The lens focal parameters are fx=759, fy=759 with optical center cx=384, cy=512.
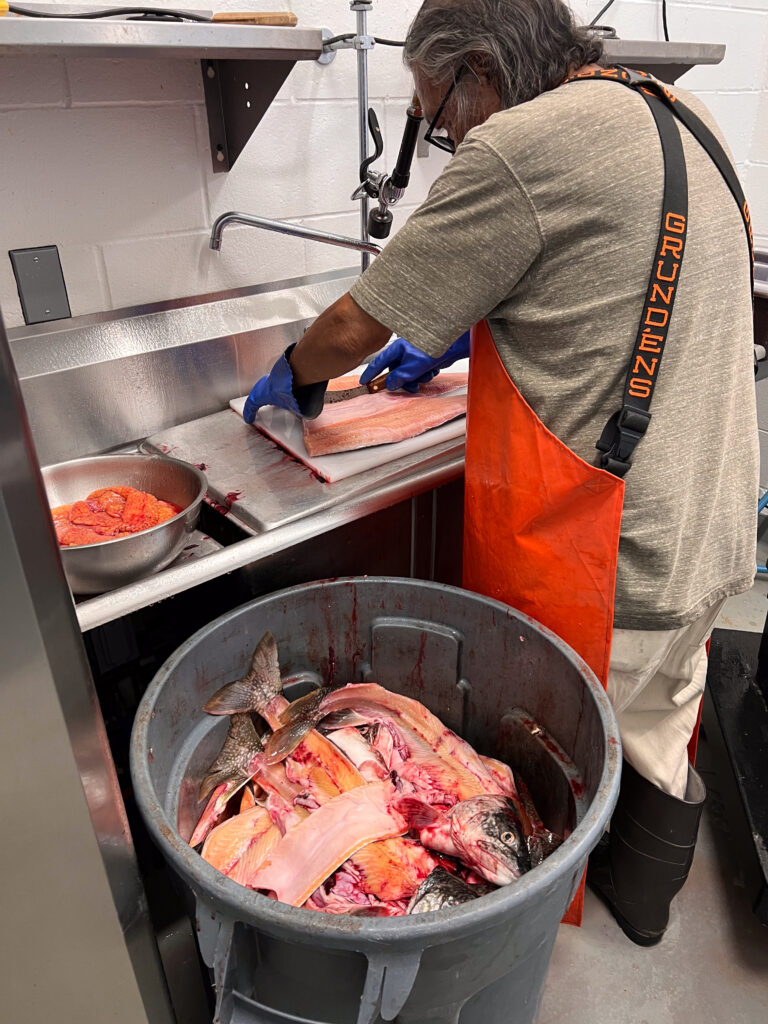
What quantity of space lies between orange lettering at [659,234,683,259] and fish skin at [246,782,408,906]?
35.6 inches

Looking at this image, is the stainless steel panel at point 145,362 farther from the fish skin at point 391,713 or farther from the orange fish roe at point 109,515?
the fish skin at point 391,713

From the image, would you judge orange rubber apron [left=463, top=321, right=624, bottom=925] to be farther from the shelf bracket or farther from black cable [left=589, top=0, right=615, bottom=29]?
black cable [left=589, top=0, right=615, bottom=29]

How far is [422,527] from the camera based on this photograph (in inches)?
70.3

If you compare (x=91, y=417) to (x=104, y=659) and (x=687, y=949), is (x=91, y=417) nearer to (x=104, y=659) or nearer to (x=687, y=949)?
(x=104, y=659)

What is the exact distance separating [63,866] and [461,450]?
1027 mm

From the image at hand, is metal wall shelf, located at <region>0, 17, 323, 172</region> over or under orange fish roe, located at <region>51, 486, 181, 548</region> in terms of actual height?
over

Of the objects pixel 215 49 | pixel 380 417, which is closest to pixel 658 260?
pixel 380 417

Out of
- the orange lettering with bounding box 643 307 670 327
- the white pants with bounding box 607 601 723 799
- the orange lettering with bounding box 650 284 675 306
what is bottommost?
the white pants with bounding box 607 601 723 799

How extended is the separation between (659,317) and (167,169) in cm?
113

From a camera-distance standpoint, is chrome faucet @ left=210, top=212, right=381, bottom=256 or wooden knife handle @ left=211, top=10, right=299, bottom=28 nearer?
wooden knife handle @ left=211, top=10, right=299, bottom=28

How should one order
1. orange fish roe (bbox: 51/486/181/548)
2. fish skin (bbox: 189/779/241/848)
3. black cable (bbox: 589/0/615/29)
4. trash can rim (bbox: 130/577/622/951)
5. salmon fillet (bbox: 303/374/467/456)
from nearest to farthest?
trash can rim (bbox: 130/577/622/951) → fish skin (bbox: 189/779/241/848) → orange fish roe (bbox: 51/486/181/548) → salmon fillet (bbox: 303/374/467/456) → black cable (bbox: 589/0/615/29)

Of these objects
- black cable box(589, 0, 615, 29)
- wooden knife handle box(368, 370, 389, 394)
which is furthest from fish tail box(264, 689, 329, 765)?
black cable box(589, 0, 615, 29)

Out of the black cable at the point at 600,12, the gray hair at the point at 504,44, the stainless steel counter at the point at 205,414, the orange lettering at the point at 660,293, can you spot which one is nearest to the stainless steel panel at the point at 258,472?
the stainless steel counter at the point at 205,414

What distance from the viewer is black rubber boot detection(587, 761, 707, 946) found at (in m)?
1.50
